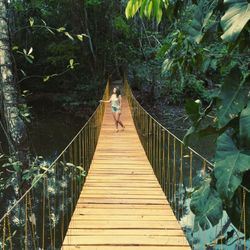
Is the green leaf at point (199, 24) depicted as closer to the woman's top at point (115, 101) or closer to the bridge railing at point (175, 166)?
the bridge railing at point (175, 166)

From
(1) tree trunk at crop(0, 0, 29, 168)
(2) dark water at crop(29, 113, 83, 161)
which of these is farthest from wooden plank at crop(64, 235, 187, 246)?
(2) dark water at crop(29, 113, 83, 161)

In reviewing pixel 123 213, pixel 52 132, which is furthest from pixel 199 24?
pixel 52 132

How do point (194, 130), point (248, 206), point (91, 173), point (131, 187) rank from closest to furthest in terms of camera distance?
point (248, 206) < point (194, 130) < point (131, 187) < point (91, 173)

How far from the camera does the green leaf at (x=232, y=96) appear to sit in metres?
0.95

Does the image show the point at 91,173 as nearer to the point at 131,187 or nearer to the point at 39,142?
the point at 131,187

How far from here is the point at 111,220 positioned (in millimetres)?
3004

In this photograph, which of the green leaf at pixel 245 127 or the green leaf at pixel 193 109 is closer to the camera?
the green leaf at pixel 245 127

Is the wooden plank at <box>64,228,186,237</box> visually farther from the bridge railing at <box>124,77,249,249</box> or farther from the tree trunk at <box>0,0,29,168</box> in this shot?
the tree trunk at <box>0,0,29,168</box>

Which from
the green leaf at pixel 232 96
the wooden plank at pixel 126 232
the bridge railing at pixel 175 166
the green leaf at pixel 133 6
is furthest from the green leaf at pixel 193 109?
the wooden plank at pixel 126 232

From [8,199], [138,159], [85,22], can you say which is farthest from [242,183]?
[85,22]

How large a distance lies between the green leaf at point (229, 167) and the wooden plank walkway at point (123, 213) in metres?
1.75

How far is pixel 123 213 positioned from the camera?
3166 millimetres

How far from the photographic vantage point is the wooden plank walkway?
2.62 metres

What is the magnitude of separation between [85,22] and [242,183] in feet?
37.1
